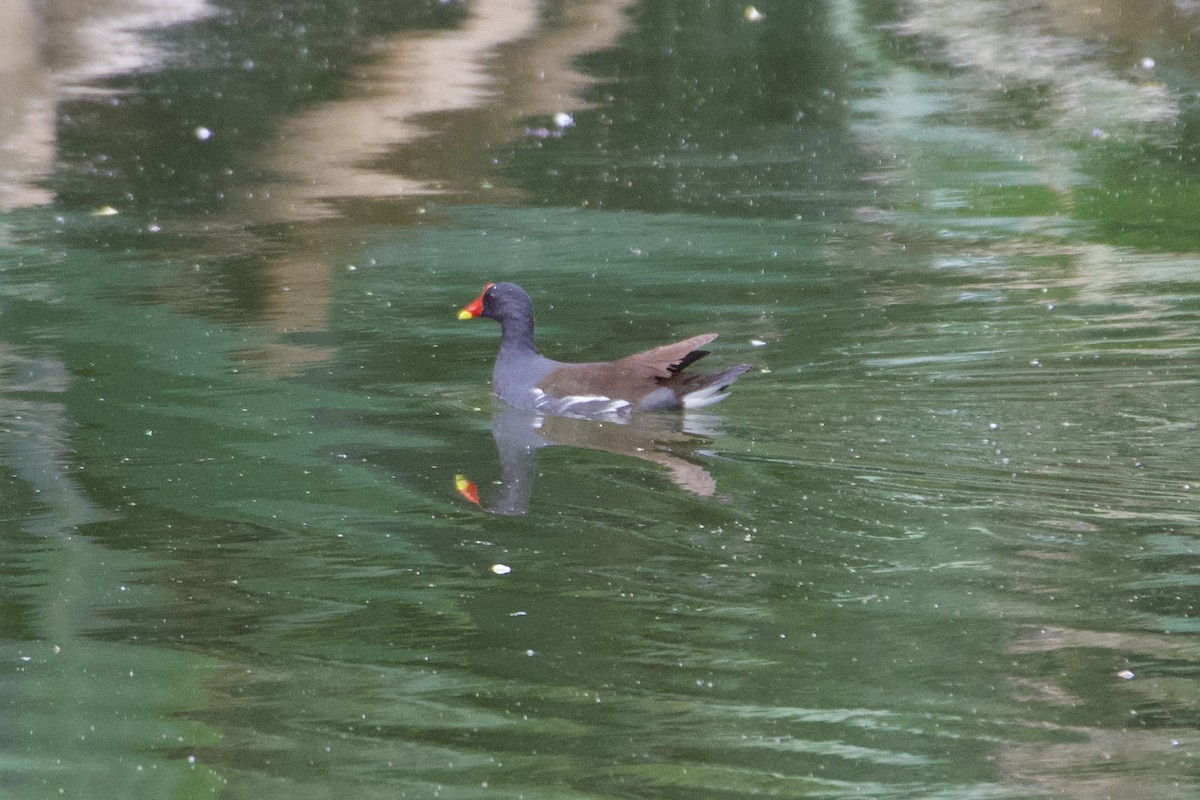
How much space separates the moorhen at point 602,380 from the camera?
9.40 m

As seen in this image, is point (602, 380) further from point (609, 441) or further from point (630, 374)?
point (609, 441)

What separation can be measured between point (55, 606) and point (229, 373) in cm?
337

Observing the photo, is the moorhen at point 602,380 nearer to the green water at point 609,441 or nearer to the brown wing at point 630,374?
the brown wing at point 630,374

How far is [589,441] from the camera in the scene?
9305mm

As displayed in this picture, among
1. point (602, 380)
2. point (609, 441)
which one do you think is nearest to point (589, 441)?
point (609, 441)

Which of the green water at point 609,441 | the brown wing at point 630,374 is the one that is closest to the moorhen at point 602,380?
the brown wing at point 630,374

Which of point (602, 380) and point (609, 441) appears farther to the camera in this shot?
point (602, 380)

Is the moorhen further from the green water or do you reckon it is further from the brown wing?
the green water

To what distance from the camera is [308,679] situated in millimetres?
6320

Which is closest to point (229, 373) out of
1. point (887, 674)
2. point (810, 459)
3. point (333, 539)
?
point (333, 539)

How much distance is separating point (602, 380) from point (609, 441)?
1.28 ft

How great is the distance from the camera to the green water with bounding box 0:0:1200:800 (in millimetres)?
5895

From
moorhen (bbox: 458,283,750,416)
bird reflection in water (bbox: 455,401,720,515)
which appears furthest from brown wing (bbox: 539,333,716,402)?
bird reflection in water (bbox: 455,401,720,515)

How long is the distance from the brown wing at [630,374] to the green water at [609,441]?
0.20 meters
